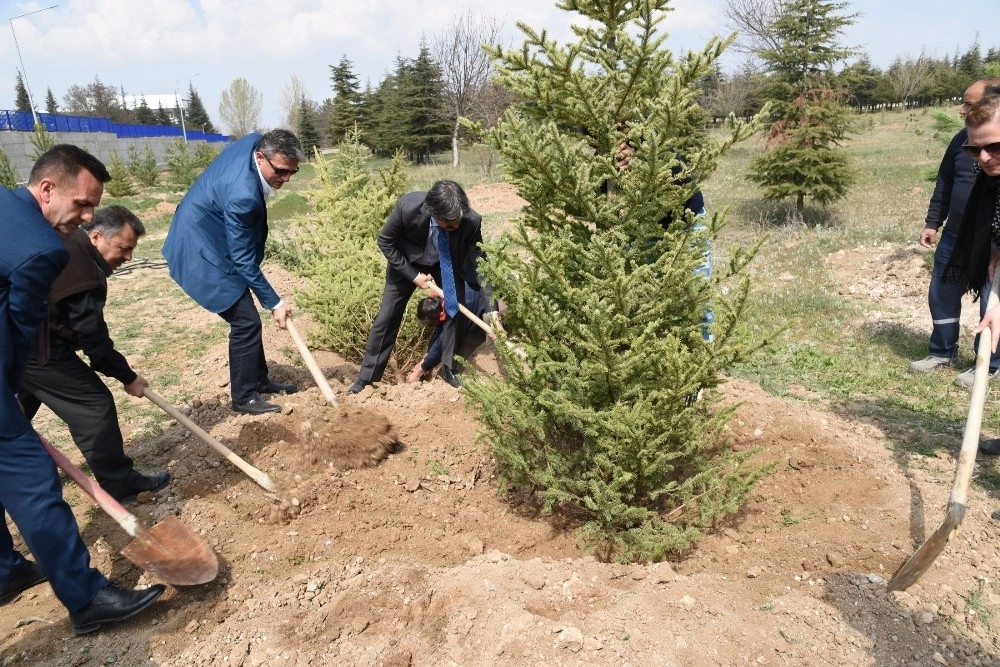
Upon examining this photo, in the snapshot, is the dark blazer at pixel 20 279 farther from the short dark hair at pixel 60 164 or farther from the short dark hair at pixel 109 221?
the short dark hair at pixel 109 221

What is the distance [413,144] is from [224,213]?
32.2 meters

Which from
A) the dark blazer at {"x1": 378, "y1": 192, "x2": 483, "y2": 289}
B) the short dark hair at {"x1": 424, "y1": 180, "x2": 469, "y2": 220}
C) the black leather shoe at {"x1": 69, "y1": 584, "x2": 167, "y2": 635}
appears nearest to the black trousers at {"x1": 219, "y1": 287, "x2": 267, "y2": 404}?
the dark blazer at {"x1": 378, "y1": 192, "x2": 483, "y2": 289}

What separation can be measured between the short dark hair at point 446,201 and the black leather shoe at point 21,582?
9.82ft

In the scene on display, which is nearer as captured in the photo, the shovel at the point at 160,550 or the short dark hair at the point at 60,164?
the short dark hair at the point at 60,164

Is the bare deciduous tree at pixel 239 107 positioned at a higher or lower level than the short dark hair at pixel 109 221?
higher

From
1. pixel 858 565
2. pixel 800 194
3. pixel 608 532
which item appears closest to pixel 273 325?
pixel 608 532

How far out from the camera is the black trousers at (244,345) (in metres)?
4.46

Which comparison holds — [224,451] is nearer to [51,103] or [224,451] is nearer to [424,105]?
[424,105]

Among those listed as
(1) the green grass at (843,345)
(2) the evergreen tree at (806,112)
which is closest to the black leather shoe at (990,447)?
(1) the green grass at (843,345)

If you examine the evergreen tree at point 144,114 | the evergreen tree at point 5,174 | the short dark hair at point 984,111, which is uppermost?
the evergreen tree at point 144,114

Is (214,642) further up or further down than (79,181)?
further down

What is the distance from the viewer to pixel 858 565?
9.23 feet

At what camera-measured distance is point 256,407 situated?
4.59 metres

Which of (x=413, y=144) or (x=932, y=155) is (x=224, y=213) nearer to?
(x=932, y=155)
